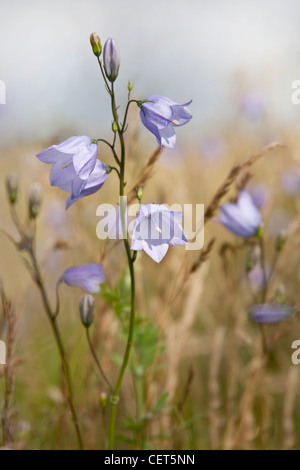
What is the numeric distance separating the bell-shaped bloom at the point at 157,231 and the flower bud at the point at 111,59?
238mm

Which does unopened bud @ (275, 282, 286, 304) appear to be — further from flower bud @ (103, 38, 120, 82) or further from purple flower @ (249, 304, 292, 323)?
flower bud @ (103, 38, 120, 82)

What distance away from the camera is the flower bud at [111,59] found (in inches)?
36.3

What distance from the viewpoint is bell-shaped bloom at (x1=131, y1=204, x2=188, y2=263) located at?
3.11 feet

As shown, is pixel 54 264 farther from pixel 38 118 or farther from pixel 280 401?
pixel 280 401

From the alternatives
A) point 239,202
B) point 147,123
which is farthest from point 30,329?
point 147,123

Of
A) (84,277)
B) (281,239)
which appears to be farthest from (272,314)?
(84,277)

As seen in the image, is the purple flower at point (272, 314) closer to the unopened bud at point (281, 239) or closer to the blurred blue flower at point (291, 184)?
the unopened bud at point (281, 239)

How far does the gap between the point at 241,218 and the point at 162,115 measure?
0.57m

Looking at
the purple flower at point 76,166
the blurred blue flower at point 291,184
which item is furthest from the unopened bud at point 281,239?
the blurred blue flower at point 291,184

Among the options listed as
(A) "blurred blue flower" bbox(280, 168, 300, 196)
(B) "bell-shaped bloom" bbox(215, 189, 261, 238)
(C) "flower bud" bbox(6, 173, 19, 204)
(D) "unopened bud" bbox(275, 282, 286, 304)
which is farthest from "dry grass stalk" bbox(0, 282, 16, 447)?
(A) "blurred blue flower" bbox(280, 168, 300, 196)

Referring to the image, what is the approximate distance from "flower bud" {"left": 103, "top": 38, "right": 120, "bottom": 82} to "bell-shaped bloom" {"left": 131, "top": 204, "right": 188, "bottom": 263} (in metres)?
0.24

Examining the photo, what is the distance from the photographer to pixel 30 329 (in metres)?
2.64

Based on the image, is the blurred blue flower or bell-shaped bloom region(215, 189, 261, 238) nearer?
bell-shaped bloom region(215, 189, 261, 238)

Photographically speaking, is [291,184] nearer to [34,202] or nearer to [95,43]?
[34,202]
